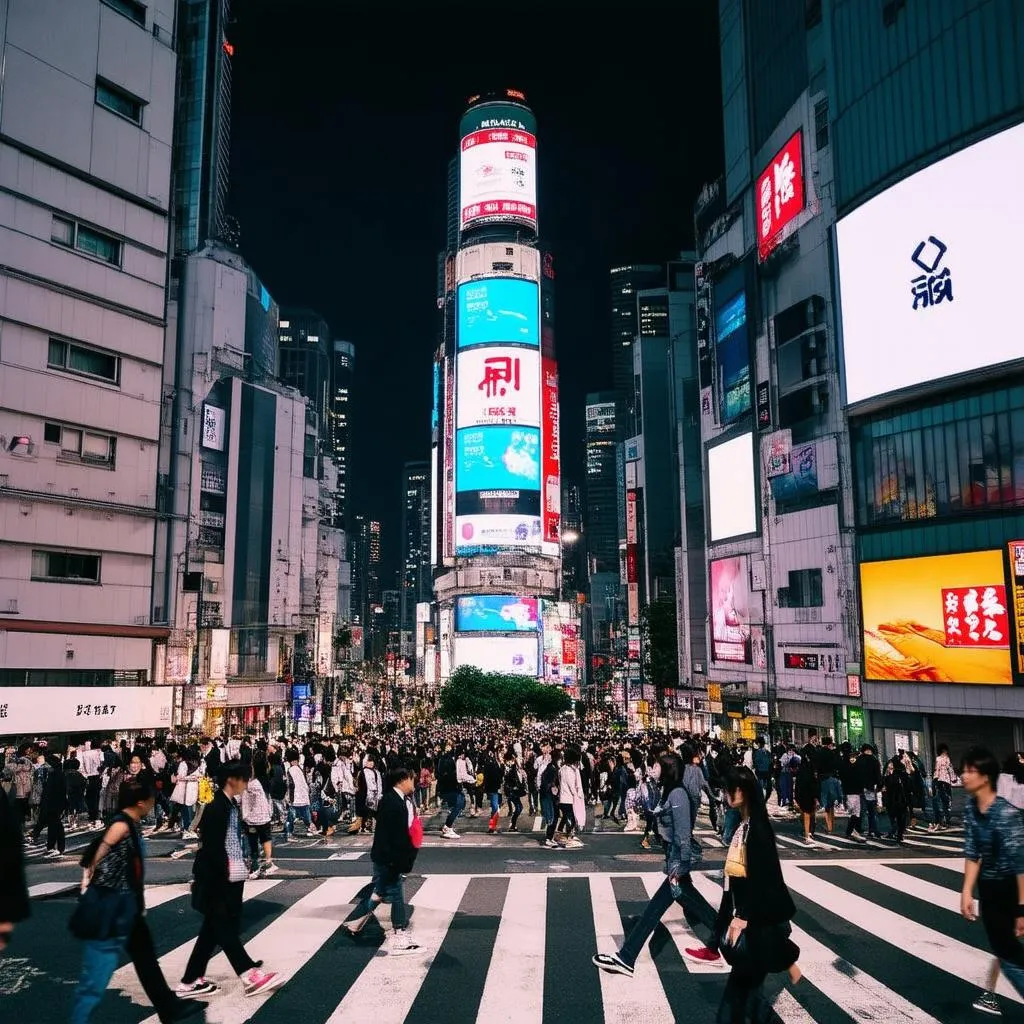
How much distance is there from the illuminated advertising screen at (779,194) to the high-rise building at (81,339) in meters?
28.5

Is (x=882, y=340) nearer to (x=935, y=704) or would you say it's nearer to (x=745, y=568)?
(x=935, y=704)

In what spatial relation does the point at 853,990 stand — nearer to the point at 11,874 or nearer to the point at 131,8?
the point at 11,874

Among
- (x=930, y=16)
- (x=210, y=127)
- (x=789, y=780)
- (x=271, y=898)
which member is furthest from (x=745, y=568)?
(x=210, y=127)

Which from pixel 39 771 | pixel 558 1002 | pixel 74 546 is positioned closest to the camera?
pixel 558 1002

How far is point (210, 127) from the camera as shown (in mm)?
100875

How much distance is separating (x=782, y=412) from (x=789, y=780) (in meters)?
27.3

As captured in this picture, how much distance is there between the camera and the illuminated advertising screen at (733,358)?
48.4m

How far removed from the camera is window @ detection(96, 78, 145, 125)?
3359 centimetres

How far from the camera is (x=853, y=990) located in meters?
6.71

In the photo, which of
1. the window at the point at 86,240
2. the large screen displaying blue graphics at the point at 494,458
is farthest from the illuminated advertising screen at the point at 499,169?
the window at the point at 86,240

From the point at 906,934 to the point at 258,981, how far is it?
5824 millimetres

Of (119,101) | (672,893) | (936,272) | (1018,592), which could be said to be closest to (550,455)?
(119,101)

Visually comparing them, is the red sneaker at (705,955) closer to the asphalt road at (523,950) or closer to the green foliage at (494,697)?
the asphalt road at (523,950)

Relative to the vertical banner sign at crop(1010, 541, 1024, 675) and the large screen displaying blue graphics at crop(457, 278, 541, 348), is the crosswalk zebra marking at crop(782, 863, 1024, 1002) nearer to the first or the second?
the vertical banner sign at crop(1010, 541, 1024, 675)
